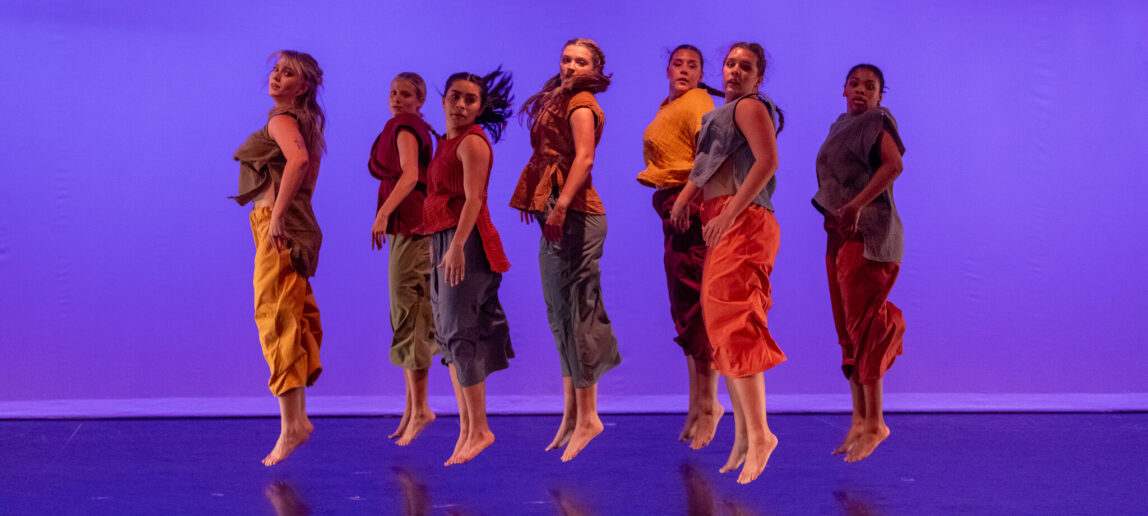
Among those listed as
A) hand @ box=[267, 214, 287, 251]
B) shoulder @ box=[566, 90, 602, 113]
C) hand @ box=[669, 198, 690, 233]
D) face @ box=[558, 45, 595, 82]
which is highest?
face @ box=[558, 45, 595, 82]

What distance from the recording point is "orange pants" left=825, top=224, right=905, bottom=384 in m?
3.78

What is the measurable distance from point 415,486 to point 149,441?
1.45m

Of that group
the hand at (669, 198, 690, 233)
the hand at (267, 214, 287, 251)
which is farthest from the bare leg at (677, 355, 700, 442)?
the hand at (267, 214, 287, 251)

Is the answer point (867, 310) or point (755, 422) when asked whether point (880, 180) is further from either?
point (755, 422)

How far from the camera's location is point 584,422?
373 cm

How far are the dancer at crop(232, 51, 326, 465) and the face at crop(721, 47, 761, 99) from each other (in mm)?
1430

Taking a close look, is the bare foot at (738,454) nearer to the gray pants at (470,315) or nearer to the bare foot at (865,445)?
the bare foot at (865,445)

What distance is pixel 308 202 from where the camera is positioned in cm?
379

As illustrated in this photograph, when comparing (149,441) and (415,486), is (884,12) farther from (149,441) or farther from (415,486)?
(149,441)

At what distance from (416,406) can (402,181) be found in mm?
893

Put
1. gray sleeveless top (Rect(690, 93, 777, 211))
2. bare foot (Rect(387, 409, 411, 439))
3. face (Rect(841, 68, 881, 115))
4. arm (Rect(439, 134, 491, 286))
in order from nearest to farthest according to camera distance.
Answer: gray sleeveless top (Rect(690, 93, 777, 211))
arm (Rect(439, 134, 491, 286))
face (Rect(841, 68, 881, 115))
bare foot (Rect(387, 409, 411, 439))

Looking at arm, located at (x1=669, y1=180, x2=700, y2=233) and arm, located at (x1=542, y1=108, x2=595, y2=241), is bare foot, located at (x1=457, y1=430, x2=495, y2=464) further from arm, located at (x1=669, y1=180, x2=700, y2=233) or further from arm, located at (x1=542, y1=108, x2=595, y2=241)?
arm, located at (x1=669, y1=180, x2=700, y2=233)

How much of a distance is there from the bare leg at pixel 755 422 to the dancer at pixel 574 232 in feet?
1.91

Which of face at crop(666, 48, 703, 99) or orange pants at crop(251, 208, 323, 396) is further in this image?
face at crop(666, 48, 703, 99)
